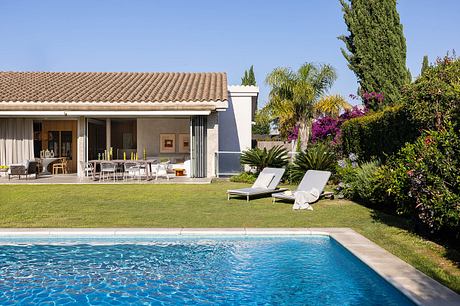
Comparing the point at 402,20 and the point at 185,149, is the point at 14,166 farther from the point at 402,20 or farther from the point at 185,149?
the point at 402,20

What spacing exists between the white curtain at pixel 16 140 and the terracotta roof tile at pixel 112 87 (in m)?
1.56

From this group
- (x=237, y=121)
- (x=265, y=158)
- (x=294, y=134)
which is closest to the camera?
(x=265, y=158)

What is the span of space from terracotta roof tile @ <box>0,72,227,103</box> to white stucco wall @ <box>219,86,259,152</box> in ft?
3.75

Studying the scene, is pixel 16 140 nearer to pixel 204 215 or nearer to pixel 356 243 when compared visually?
pixel 204 215

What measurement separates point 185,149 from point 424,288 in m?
23.2

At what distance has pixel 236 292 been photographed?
673 centimetres

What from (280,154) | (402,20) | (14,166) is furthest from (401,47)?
(14,166)

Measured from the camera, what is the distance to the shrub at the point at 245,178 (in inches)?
810

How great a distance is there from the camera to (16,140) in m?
23.9

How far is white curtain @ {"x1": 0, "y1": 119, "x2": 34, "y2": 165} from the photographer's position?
935 inches

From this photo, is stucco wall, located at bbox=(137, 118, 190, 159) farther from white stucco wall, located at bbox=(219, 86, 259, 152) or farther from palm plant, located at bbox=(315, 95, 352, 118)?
palm plant, located at bbox=(315, 95, 352, 118)

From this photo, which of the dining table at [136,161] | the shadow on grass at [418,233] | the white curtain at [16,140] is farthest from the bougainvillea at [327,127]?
the white curtain at [16,140]

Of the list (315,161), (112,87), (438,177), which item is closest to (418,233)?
(438,177)

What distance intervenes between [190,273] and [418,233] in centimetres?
Answer: 486
